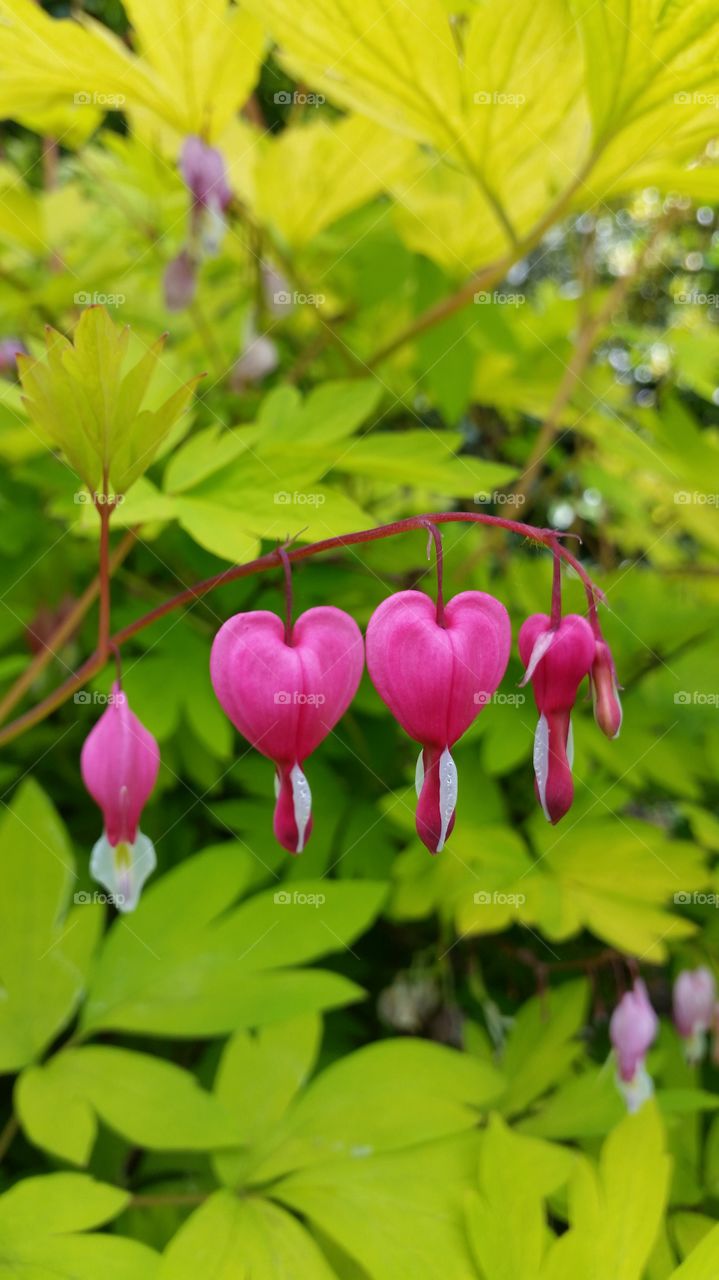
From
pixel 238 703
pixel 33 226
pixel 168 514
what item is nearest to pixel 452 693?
pixel 238 703

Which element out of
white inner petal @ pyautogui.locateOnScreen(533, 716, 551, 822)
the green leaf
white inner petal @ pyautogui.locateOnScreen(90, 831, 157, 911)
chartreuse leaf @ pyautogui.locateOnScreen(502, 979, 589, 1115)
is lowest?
chartreuse leaf @ pyautogui.locateOnScreen(502, 979, 589, 1115)

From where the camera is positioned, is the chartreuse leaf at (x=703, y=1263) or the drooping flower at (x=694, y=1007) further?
the drooping flower at (x=694, y=1007)

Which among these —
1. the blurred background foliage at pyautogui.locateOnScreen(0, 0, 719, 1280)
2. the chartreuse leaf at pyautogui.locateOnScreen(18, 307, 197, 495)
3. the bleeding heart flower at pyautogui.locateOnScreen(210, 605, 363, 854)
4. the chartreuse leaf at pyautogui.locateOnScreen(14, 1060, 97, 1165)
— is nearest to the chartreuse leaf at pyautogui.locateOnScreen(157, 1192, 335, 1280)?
the blurred background foliage at pyautogui.locateOnScreen(0, 0, 719, 1280)

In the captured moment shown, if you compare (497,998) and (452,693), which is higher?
(452,693)

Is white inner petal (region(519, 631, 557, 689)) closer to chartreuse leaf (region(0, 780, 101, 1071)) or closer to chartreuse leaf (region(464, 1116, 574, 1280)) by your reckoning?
chartreuse leaf (region(464, 1116, 574, 1280))

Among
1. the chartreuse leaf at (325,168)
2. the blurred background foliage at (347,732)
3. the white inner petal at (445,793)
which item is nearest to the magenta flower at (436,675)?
the white inner petal at (445,793)

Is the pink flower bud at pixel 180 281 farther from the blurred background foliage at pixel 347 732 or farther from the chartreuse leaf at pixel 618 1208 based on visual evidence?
the chartreuse leaf at pixel 618 1208

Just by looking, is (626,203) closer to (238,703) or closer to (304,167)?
(304,167)
